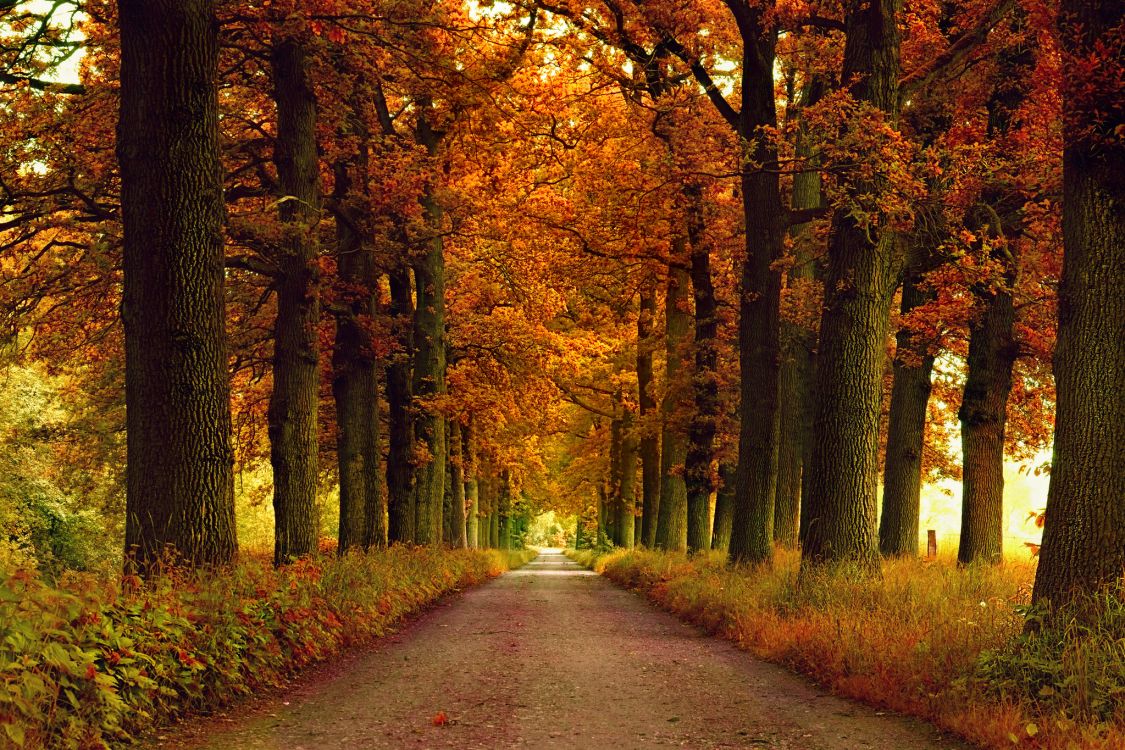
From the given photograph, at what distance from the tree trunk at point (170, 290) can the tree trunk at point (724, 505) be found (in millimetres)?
18410

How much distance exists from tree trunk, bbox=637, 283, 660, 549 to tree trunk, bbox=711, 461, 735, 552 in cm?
249

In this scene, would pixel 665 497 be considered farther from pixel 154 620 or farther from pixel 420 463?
pixel 154 620

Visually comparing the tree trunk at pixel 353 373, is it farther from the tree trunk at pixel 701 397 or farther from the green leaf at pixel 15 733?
the green leaf at pixel 15 733

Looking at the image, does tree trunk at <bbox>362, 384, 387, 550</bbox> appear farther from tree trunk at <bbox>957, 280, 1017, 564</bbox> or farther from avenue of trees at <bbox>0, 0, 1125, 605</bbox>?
tree trunk at <bbox>957, 280, 1017, 564</bbox>

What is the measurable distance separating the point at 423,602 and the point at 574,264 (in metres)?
11.0

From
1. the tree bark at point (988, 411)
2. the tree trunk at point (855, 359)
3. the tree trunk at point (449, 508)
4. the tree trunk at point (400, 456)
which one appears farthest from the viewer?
the tree trunk at point (449, 508)

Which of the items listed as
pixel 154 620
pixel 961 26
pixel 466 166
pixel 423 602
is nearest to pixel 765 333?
pixel 961 26

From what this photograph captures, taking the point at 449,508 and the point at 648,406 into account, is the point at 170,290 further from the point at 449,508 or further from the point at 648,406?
the point at 449,508

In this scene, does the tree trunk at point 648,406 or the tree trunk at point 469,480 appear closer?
the tree trunk at point 648,406

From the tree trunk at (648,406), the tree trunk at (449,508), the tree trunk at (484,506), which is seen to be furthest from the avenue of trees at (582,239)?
the tree trunk at (484,506)

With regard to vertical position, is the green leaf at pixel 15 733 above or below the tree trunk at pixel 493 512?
above

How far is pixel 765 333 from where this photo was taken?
18406mm

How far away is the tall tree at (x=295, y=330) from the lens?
50.7 ft

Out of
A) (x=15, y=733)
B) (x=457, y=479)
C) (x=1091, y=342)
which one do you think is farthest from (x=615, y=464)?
(x=15, y=733)
